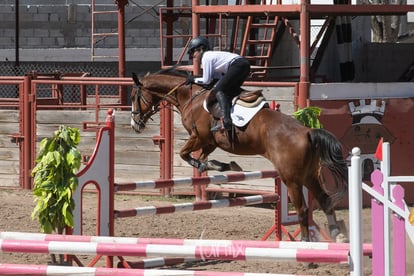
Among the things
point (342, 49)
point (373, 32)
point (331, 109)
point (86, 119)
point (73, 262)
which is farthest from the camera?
point (373, 32)

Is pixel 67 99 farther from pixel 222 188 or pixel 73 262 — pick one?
pixel 73 262

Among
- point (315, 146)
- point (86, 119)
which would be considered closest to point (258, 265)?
point (315, 146)

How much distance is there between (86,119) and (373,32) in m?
16.9

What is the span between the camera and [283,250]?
5352 millimetres

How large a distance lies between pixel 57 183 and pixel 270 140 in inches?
109

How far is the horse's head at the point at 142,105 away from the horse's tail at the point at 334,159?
2.80m

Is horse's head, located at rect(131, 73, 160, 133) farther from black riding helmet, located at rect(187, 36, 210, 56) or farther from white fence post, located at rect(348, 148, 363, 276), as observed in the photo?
white fence post, located at rect(348, 148, 363, 276)

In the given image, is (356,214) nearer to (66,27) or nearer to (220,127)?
(220,127)

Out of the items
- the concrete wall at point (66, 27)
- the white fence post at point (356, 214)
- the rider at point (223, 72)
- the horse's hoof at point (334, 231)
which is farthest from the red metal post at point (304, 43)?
the concrete wall at point (66, 27)

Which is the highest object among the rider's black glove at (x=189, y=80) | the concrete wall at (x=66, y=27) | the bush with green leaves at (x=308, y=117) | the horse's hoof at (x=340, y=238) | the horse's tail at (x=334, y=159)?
the concrete wall at (x=66, y=27)

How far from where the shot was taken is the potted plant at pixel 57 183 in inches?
311

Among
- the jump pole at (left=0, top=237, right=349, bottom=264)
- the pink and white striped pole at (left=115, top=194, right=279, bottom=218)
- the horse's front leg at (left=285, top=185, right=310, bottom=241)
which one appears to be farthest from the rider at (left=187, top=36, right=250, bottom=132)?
the jump pole at (left=0, top=237, right=349, bottom=264)

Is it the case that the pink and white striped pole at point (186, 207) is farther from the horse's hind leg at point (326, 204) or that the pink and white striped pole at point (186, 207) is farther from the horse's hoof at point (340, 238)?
the horse's hoof at point (340, 238)

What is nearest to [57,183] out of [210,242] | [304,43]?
[210,242]
